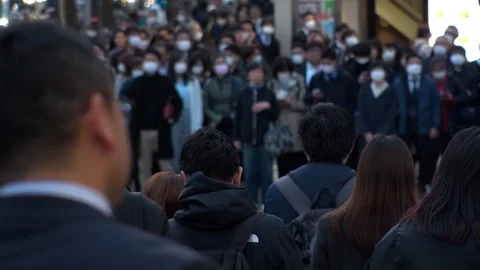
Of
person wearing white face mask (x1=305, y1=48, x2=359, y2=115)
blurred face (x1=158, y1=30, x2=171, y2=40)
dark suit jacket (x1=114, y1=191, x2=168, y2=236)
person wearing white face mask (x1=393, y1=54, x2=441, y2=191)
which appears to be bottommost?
person wearing white face mask (x1=393, y1=54, x2=441, y2=191)

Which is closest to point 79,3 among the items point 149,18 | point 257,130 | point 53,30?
point 149,18

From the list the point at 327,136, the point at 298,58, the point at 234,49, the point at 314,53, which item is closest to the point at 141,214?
the point at 327,136

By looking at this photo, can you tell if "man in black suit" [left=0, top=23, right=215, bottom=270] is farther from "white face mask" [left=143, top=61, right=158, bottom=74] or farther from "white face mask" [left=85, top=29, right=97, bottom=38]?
"white face mask" [left=85, top=29, right=97, bottom=38]

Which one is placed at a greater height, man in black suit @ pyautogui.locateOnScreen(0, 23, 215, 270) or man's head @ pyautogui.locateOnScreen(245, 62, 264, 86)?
man in black suit @ pyautogui.locateOnScreen(0, 23, 215, 270)

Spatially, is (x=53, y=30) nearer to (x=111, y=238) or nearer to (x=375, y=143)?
(x=111, y=238)

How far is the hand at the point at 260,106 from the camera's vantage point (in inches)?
512

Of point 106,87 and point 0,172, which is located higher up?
point 106,87

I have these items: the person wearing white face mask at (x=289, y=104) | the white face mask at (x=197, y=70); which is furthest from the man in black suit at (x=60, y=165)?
the white face mask at (x=197, y=70)

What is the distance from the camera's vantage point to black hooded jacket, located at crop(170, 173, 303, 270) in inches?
171

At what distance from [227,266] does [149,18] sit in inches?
939

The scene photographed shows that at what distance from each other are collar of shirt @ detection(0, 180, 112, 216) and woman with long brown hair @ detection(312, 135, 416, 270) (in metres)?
2.89

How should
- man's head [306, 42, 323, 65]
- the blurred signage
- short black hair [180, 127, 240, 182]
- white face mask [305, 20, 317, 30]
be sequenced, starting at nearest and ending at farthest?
short black hair [180, 127, 240, 182] < man's head [306, 42, 323, 65] < the blurred signage < white face mask [305, 20, 317, 30]

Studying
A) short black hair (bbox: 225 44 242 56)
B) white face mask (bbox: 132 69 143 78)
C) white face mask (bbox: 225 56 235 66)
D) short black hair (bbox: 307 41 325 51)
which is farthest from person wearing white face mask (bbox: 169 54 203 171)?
short black hair (bbox: 307 41 325 51)

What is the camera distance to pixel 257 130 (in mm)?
13086
